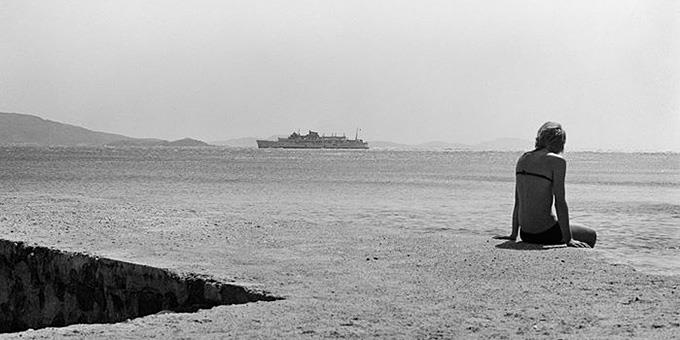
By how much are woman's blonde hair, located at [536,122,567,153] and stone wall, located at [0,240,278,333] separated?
4474 millimetres

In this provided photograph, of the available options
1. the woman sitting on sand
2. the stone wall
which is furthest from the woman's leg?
the stone wall

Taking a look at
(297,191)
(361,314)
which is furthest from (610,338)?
(297,191)

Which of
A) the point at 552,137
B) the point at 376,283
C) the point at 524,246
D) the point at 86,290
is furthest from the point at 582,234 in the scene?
the point at 86,290

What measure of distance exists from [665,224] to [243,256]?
11837 millimetres

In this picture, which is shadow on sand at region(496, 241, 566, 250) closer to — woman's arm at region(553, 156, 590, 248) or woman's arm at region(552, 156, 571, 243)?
woman's arm at region(553, 156, 590, 248)

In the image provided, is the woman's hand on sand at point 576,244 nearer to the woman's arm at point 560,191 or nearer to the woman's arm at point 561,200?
the woman's arm at point 561,200

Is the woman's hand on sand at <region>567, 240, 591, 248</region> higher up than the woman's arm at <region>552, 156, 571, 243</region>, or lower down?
lower down

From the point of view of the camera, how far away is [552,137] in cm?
984

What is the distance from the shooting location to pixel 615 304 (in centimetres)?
661

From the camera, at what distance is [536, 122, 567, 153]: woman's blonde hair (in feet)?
32.3

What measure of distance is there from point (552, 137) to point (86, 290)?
5.47 meters

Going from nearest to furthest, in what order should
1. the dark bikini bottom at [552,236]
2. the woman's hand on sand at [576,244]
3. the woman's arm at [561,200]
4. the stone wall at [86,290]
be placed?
the stone wall at [86,290], the woman's arm at [561,200], the woman's hand on sand at [576,244], the dark bikini bottom at [552,236]

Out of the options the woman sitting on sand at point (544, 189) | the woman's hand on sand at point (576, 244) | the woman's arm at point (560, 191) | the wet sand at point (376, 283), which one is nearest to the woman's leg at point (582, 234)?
the woman sitting on sand at point (544, 189)

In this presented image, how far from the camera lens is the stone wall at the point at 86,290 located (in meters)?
7.45
